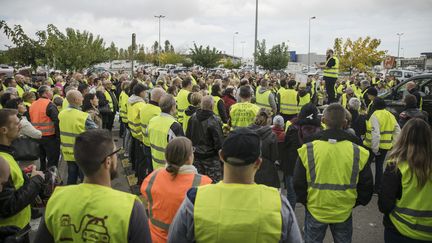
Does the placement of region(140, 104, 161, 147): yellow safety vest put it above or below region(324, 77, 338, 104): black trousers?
below

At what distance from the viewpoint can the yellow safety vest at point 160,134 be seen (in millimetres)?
4730

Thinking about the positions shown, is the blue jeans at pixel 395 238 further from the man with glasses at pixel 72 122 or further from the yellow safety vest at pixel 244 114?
the man with glasses at pixel 72 122

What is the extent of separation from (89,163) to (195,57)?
150 feet

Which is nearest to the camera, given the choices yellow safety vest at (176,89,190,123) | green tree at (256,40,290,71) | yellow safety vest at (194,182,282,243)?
yellow safety vest at (194,182,282,243)

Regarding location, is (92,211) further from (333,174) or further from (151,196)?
(333,174)

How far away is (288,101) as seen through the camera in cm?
997

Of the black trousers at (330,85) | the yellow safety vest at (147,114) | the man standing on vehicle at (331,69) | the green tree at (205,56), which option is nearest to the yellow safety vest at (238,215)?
the yellow safety vest at (147,114)

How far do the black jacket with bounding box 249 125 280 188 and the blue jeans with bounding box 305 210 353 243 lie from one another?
3.47 feet

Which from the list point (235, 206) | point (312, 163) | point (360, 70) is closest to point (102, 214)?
point (235, 206)

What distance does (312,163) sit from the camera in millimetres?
3309

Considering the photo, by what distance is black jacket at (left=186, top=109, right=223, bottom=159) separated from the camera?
5.14 metres

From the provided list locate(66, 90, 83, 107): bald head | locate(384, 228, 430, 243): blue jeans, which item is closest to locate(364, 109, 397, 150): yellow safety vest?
locate(384, 228, 430, 243): blue jeans

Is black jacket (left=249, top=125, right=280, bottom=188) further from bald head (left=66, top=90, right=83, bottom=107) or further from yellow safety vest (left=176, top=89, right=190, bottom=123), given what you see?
yellow safety vest (left=176, top=89, right=190, bottom=123)

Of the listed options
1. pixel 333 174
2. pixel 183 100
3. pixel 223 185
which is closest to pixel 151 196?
pixel 223 185
